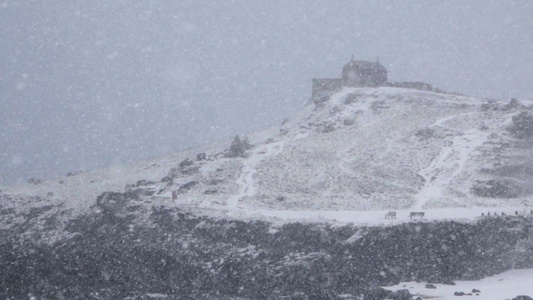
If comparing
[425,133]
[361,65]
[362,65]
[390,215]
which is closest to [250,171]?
[390,215]

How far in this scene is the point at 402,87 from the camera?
268ft

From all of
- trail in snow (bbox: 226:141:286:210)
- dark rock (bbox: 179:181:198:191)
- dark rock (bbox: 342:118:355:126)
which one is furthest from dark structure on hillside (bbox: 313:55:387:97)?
dark rock (bbox: 179:181:198:191)

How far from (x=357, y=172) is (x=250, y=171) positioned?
1197 cm

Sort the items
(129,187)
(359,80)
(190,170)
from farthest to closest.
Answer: (359,80) → (190,170) → (129,187)

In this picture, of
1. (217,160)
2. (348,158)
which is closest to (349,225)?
(348,158)

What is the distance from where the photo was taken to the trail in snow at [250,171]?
42528 millimetres

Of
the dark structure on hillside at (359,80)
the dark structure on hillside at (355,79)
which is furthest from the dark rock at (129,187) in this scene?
the dark structure on hillside at (355,79)

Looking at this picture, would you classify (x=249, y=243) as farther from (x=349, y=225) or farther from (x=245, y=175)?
(x=245, y=175)

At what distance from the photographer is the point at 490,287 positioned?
83.9 feet

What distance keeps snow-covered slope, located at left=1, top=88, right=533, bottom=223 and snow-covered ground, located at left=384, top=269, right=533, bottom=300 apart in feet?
19.7

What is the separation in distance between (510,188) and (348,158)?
17.7m

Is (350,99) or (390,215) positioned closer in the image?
(390,215)

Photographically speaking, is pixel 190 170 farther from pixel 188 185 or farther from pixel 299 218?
pixel 299 218

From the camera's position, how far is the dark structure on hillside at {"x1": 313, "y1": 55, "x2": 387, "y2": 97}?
83.4m
